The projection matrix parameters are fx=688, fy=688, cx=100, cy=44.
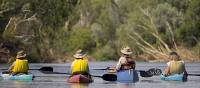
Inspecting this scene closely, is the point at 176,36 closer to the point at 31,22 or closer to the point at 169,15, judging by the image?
the point at 169,15

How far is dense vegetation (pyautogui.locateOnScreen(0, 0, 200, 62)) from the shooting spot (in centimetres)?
7119

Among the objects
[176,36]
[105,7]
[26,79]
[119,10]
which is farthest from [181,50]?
[26,79]

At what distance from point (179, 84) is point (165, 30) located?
52929mm

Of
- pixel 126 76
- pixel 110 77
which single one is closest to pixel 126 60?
pixel 126 76

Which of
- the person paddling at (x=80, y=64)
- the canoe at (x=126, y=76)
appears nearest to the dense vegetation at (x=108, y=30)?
the canoe at (x=126, y=76)

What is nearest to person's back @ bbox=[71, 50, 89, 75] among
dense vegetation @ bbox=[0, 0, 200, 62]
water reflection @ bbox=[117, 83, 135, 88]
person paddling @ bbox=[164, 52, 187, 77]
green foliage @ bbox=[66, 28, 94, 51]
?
water reflection @ bbox=[117, 83, 135, 88]

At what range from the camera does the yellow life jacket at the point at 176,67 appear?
33969 millimetres

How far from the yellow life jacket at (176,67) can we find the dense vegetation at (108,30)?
3602 centimetres

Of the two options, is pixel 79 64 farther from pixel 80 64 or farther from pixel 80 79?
pixel 80 79

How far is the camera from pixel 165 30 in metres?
85.9

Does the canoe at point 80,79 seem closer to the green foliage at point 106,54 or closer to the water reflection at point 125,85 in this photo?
the water reflection at point 125,85

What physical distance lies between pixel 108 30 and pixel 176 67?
69714 mm

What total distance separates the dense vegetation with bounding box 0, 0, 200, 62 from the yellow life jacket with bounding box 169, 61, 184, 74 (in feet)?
118

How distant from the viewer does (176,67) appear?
3428cm
